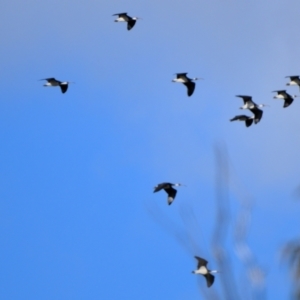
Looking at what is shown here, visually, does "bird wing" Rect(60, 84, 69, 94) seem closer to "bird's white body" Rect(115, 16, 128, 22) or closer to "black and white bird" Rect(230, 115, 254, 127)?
"bird's white body" Rect(115, 16, 128, 22)

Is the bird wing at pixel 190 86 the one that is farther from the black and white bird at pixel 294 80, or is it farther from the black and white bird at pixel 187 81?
the black and white bird at pixel 294 80

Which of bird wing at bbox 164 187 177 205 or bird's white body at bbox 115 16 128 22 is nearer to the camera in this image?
bird wing at bbox 164 187 177 205

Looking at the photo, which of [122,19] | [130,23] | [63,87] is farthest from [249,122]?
[63,87]

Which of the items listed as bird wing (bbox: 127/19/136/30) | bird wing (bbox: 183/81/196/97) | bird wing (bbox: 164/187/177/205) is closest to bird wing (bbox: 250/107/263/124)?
bird wing (bbox: 183/81/196/97)

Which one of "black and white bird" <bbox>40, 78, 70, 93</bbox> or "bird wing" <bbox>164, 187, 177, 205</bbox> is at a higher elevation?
"black and white bird" <bbox>40, 78, 70, 93</bbox>

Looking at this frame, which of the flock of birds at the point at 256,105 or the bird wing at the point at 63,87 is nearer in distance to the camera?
the flock of birds at the point at 256,105

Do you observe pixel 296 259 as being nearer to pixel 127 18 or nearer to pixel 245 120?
pixel 245 120

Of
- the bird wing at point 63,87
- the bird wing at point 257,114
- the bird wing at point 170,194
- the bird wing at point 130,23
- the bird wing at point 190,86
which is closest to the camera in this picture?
the bird wing at point 170,194

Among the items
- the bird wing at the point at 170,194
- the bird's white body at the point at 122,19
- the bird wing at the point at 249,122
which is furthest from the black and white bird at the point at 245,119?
the bird's white body at the point at 122,19

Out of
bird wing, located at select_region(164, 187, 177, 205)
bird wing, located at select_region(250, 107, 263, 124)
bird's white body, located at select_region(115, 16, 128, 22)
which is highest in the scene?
bird's white body, located at select_region(115, 16, 128, 22)

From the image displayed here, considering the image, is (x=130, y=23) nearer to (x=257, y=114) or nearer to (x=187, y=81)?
(x=187, y=81)

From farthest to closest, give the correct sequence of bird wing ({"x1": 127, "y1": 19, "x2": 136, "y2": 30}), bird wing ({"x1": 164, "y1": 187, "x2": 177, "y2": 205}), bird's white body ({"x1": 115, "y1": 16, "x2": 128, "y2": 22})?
1. bird wing ({"x1": 127, "y1": 19, "x2": 136, "y2": 30})
2. bird's white body ({"x1": 115, "y1": 16, "x2": 128, "y2": 22})
3. bird wing ({"x1": 164, "y1": 187, "x2": 177, "y2": 205})

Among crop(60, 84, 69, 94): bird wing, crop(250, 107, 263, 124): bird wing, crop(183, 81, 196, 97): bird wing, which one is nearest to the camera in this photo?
crop(250, 107, 263, 124): bird wing

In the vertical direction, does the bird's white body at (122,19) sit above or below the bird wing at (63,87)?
above
